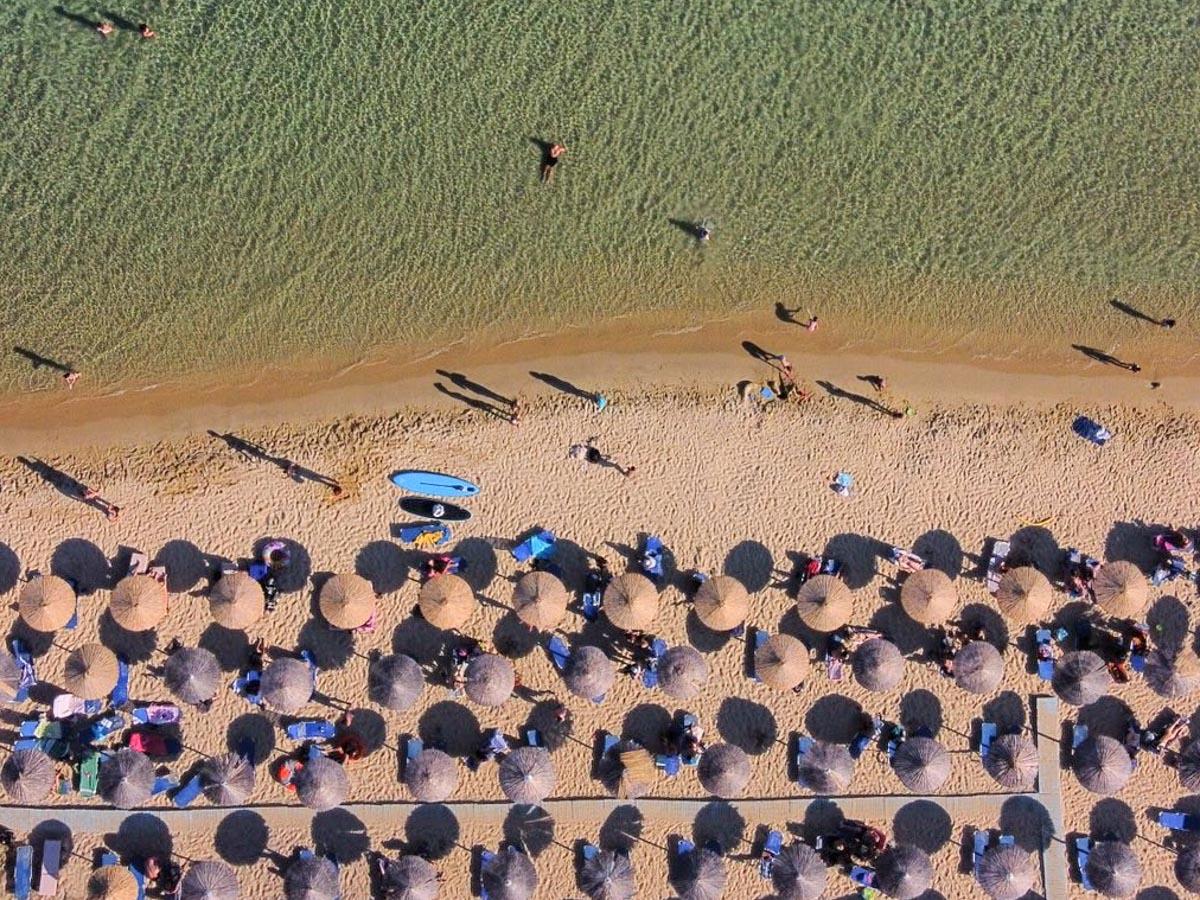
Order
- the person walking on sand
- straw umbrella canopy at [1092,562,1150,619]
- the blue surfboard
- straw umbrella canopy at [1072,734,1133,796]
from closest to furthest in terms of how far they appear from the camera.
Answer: straw umbrella canopy at [1072,734,1133,796] → straw umbrella canopy at [1092,562,1150,619] → the blue surfboard → the person walking on sand

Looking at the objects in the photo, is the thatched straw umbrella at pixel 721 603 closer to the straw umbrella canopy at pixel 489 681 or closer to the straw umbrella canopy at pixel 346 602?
the straw umbrella canopy at pixel 489 681

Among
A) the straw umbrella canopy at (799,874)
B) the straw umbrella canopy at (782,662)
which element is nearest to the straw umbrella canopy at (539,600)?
the straw umbrella canopy at (782,662)

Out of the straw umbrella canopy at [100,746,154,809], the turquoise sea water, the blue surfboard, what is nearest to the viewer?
the straw umbrella canopy at [100,746,154,809]

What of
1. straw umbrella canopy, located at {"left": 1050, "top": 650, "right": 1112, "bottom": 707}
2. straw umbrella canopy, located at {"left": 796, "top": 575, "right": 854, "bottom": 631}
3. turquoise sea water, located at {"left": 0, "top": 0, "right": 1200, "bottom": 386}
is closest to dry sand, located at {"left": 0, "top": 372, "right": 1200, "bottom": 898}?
straw umbrella canopy, located at {"left": 1050, "top": 650, "right": 1112, "bottom": 707}

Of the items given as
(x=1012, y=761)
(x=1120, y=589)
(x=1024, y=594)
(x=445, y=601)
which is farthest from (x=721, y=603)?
(x=1120, y=589)

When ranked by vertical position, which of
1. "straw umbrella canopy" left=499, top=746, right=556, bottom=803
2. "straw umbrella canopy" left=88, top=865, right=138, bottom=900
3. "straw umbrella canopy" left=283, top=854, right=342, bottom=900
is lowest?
"straw umbrella canopy" left=88, top=865, right=138, bottom=900

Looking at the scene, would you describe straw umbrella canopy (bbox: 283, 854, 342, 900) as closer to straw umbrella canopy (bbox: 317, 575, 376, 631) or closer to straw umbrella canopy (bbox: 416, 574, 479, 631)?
straw umbrella canopy (bbox: 317, 575, 376, 631)

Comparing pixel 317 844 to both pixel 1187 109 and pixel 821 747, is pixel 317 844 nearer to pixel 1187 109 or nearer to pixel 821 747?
pixel 821 747
